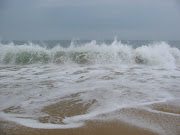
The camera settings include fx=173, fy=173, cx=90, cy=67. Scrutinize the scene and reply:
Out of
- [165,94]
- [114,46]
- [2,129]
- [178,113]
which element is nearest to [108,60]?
[114,46]

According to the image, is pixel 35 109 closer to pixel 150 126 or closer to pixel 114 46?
pixel 150 126

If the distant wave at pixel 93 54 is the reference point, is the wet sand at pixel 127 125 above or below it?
below

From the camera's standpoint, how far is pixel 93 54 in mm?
9039

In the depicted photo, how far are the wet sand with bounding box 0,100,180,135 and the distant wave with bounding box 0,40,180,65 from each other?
19.4 feet

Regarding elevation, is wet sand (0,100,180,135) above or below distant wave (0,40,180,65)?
below

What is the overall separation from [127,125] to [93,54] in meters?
7.37

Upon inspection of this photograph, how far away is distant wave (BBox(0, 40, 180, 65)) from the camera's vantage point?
27.2 ft

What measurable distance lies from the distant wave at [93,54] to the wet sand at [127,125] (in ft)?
19.4

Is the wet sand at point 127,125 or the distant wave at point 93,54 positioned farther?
the distant wave at point 93,54

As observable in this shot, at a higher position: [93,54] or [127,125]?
[93,54]

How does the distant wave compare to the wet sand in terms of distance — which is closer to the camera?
the wet sand

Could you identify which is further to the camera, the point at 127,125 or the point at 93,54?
the point at 93,54

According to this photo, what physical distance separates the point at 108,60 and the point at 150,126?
6616 millimetres

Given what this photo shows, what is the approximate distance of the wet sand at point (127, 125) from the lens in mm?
1646
